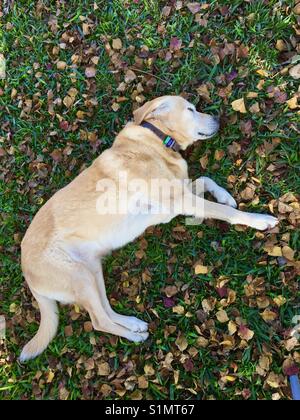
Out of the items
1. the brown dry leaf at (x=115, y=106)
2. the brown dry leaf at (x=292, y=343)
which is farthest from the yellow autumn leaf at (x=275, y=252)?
the brown dry leaf at (x=115, y=106)

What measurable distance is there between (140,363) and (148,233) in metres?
1.32

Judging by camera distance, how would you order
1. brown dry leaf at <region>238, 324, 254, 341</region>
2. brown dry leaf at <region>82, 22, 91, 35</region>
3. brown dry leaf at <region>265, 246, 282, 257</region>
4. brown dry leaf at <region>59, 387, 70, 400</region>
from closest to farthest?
1. brown dry leaf at <region>238, 324, 254, 341</region>
2. brown dry leaf at <region>265, 246, 282, 257</region>
3. brown dry leaf at <region>59, 387, 70, 400</region>
4. brown dry leaf at <region>82, 22, 91, 35</region>

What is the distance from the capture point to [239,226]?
386 cm

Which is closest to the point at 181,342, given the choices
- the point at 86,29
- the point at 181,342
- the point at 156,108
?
the point at 181,342

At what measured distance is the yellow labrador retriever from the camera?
3787mm

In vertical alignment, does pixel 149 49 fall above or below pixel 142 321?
above

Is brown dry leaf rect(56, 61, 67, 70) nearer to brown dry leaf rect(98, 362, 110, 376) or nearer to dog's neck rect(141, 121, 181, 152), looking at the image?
dog's neck rect(141, 121, 181, 152)

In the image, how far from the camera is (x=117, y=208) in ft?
12.7

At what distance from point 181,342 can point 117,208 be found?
143 cm

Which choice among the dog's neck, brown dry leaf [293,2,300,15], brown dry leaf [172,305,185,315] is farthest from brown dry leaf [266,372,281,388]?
brown dry leaf [293,2,300,15]
